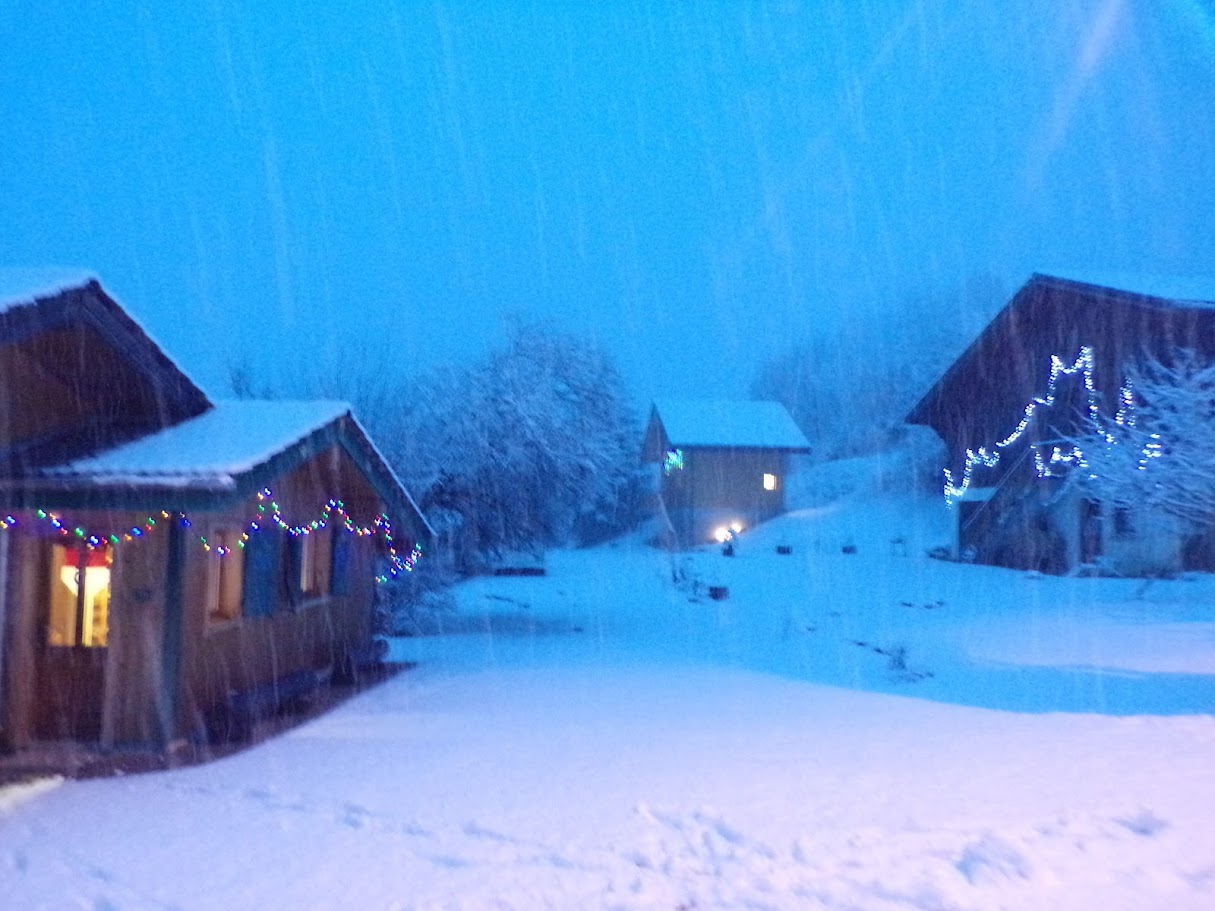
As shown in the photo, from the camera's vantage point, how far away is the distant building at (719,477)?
55.2 m

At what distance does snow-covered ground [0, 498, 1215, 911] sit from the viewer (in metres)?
6.61

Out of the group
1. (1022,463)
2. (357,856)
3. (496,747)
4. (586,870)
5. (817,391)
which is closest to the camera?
(586,870)

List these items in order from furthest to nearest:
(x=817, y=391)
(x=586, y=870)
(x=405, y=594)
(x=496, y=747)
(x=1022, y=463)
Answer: (x=817, y=391), (x=1022, y=463), (x=405, y=594), (x=496, y=747), (x=586, y=870)

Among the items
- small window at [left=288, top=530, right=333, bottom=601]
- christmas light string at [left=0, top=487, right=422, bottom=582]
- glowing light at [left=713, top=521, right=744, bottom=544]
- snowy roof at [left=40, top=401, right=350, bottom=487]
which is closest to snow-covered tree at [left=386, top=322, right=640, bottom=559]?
christmas light string at [left=0, top=487, right=422, bottom=582]

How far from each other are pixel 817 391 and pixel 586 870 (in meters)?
86.6

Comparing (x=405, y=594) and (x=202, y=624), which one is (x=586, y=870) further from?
(x=405, y=594)

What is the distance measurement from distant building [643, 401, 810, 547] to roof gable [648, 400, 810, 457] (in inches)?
2.0

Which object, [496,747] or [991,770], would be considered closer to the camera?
[991,770]

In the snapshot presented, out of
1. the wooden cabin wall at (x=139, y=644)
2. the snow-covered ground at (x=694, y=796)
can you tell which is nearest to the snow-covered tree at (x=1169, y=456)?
the snow-covered ground at (x=694, y=796)

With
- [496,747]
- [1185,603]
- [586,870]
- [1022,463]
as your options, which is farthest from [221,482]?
[1022,463]

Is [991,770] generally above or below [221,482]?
below

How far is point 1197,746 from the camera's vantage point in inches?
396

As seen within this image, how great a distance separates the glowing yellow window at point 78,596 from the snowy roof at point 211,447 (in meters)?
1.25

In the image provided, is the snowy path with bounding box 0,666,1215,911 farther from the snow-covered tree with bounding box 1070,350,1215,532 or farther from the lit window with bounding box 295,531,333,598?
the snow-covered tree with bounding box 1070,350,1215,532
